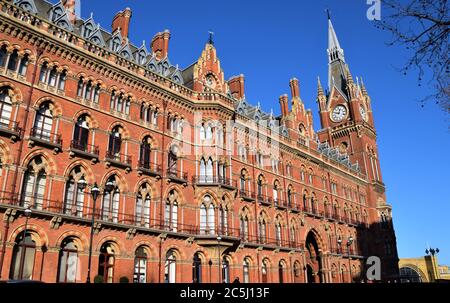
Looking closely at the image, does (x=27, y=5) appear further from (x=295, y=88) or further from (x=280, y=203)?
(x=295, y=88)

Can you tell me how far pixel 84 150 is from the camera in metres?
25.7

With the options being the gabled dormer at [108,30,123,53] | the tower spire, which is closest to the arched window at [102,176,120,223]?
the gabled dormer at [108,30,123,53]

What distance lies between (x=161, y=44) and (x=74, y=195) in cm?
1931

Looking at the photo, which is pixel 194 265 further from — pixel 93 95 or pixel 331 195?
pixel 331 195

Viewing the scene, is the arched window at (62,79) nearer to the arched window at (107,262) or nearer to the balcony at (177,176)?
the balcony at (177,176)

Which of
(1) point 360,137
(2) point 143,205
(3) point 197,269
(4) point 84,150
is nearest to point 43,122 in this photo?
(4) point 84,150

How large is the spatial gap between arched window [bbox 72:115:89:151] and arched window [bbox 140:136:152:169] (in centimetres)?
479

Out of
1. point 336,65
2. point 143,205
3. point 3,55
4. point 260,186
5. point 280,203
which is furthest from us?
point 336,65

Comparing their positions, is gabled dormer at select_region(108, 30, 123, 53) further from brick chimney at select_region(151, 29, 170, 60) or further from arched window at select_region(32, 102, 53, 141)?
arched window at select_region(32, 102, 53, 141)

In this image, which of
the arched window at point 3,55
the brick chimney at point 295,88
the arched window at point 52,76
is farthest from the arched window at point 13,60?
the brick chimney at point 295,88

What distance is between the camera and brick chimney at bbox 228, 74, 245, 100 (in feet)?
152

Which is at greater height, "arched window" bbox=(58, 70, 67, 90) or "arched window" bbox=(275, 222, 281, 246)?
"arched window" bbox=(58, 70, 67, 90)

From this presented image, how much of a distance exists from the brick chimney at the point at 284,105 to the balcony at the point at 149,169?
2475 centimetres
